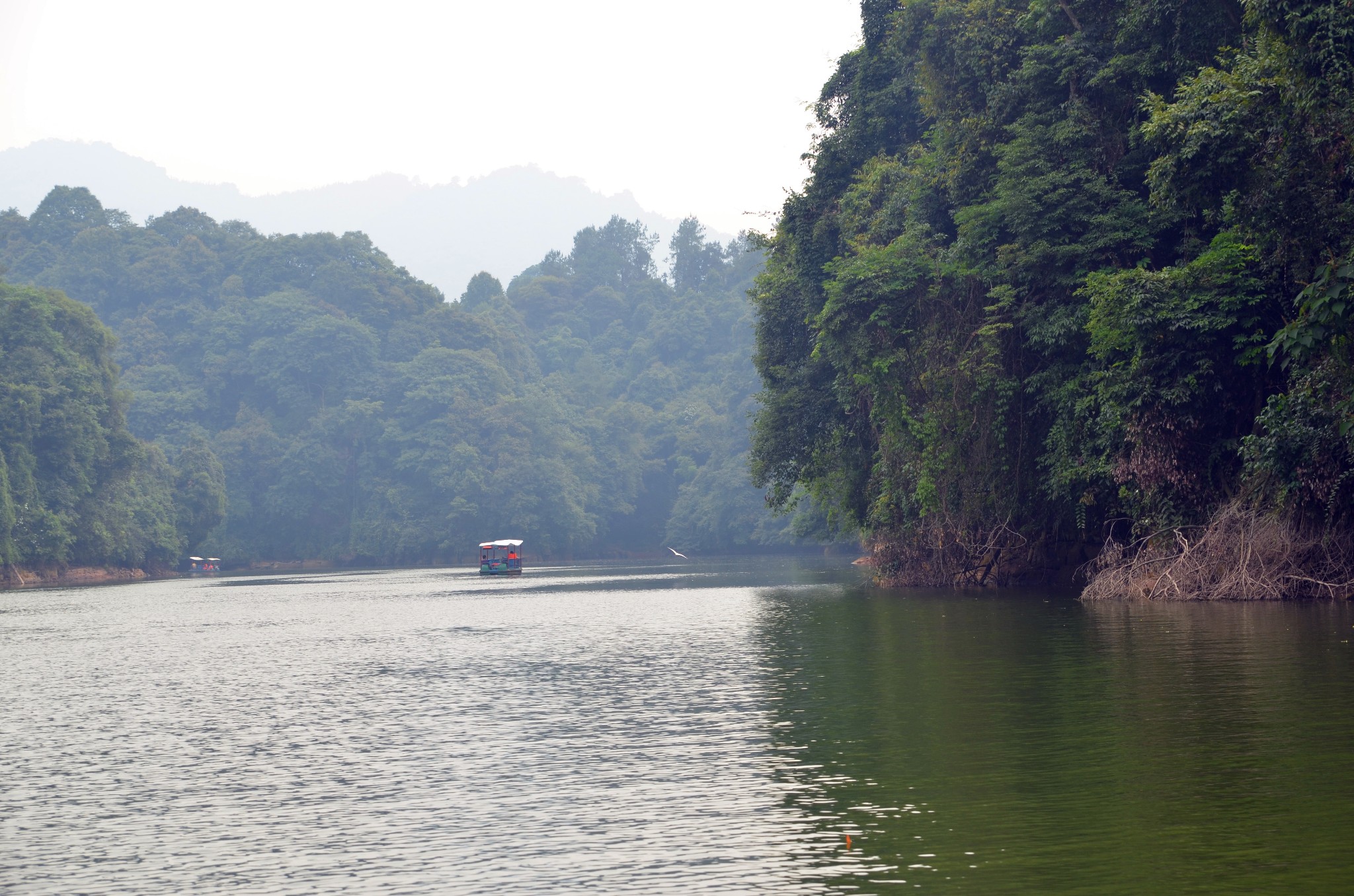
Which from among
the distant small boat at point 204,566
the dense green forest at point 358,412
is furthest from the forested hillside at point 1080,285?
the distant small boat at point 204,566

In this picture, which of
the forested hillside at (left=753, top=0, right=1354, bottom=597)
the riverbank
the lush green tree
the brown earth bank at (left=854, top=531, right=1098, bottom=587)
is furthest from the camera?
the lush green tree

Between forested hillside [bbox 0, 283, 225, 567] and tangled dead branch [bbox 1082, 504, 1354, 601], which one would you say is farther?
forested hillside [bbox 0, 283, 225, 567]

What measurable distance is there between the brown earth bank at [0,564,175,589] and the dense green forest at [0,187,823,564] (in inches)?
178

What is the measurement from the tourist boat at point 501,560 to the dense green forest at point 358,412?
26158mm

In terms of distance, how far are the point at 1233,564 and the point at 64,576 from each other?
70802 millimetres

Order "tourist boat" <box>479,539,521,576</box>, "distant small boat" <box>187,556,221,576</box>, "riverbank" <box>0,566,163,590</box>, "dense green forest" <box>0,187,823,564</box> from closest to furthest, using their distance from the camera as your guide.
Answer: "riverbank" <box>0,566,163,590</box> → "tourist boat" <box>479,539,521,576</box> → "distant small boat" <box>187,556,221,576</box> → "dense green forest" <box>0,187,823,564</box>

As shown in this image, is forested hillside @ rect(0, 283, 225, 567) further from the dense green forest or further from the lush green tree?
the dense green forest

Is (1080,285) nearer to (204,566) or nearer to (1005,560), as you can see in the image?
(1005,560)

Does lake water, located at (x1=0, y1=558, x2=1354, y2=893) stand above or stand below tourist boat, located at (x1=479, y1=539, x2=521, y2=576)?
below

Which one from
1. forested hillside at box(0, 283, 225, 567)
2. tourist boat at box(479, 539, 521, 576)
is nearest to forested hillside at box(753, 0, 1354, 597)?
tourist boat at box(479, 539, 521, 576)

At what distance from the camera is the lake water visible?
8.61 meters

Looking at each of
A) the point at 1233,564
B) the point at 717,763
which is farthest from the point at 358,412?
the point at 717,763

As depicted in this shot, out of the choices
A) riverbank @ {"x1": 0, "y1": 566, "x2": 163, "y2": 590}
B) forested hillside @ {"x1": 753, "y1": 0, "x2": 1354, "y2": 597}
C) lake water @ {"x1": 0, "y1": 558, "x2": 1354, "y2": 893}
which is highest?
forested hillside @ {"x1": 753, "y1": 0, "x2": 1354, "y2": 597}

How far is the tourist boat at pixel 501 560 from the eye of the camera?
251 ft
